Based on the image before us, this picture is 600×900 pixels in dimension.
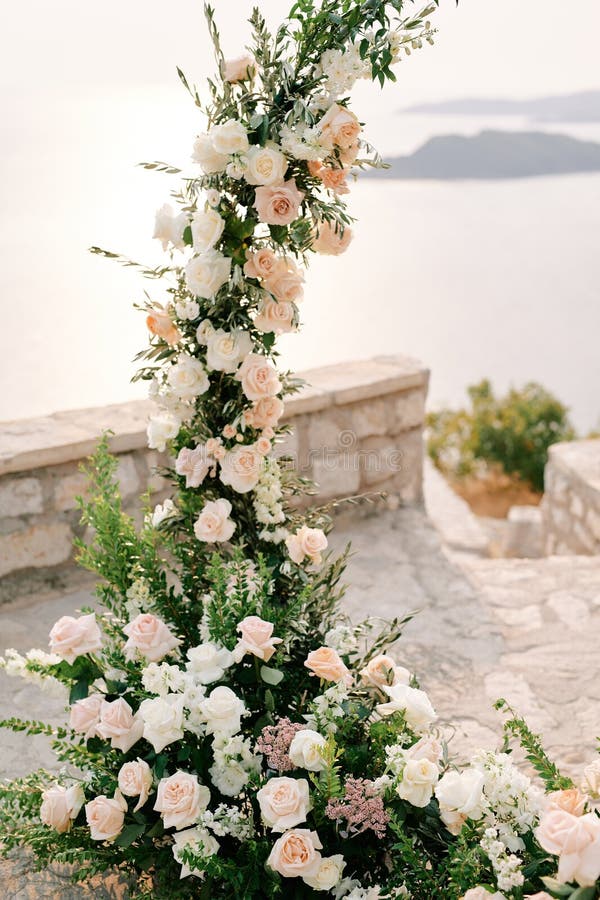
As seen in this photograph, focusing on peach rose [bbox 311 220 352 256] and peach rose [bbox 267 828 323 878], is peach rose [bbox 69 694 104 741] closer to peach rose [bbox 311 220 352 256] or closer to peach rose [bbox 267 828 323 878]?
peach rose [bbox 267 828 323 878]

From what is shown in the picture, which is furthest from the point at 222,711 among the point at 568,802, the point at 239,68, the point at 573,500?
the point at 573,500

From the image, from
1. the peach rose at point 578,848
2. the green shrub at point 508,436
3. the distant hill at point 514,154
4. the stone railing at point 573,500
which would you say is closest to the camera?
the peach rose at point 578,848

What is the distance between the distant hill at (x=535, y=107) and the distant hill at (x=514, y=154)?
2.45 metres

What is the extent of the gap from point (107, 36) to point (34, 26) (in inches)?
14.1

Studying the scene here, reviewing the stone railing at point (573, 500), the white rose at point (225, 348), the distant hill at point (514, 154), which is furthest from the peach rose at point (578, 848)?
the distant hill at point (514, 154)

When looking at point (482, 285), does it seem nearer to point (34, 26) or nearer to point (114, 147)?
point (114, 147)

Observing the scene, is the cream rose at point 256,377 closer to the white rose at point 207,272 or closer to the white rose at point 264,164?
the white rose at point 207,272

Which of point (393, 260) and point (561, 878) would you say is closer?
point (561, 878)

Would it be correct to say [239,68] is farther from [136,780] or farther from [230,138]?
[136,780]

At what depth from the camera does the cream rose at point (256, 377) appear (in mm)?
1617

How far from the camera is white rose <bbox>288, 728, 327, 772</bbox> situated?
1323mm

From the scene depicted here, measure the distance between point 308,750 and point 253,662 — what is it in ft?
0.73

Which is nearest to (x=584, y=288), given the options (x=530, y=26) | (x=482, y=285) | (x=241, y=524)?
(x=482, y=285)

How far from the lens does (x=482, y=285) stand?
1187cm
